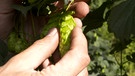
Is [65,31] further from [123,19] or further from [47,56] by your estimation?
[123,19]

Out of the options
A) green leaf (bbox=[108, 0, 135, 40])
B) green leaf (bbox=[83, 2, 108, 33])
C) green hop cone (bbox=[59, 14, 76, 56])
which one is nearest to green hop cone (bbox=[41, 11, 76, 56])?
green hop cone (bbox=[59, 14, 76, 56])

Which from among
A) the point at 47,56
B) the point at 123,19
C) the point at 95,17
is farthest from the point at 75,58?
the point at 95,17

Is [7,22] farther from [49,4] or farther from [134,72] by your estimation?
[134,72]

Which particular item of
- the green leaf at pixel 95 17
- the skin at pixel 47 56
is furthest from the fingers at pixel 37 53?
the green leaf at pixel 95 17

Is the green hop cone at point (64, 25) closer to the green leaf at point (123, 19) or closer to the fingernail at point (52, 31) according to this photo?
the fingernail at point (52, 31)

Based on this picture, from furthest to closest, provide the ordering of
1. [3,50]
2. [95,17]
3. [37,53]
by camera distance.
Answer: [95,17] → [3,50] → [37,53]

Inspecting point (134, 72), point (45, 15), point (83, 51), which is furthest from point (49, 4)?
point (134, 72)
